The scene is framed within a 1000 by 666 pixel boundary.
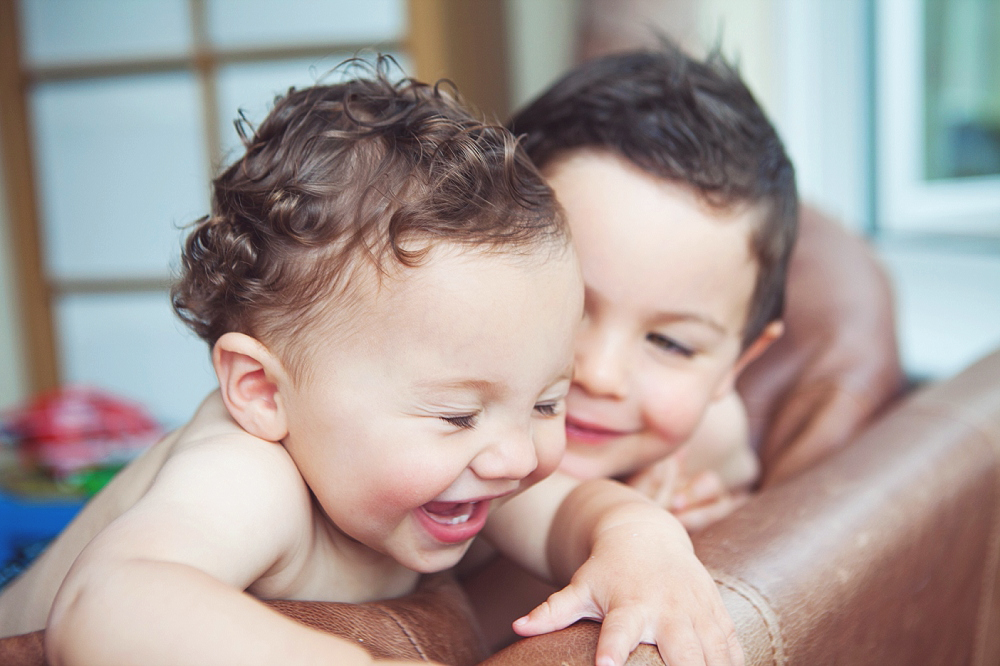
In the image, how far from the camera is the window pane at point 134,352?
123 inches

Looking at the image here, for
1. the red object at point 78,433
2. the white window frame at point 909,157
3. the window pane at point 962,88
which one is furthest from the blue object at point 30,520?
the window pane at point 962,88

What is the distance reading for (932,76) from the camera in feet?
7.58

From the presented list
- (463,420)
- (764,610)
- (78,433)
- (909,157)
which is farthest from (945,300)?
(78,433)

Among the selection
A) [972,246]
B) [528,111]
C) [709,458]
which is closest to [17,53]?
[528,111]

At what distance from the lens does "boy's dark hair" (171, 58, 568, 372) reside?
2.16 ft

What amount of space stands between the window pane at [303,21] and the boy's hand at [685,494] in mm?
1971

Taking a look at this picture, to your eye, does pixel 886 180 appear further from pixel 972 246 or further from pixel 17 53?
pixel 17 53

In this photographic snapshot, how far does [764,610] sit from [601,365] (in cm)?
32

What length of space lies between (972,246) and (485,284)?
2.05 metres

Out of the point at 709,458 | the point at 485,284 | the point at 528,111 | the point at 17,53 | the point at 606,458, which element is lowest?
the point at 709,458

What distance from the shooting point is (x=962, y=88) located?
2.27 metres

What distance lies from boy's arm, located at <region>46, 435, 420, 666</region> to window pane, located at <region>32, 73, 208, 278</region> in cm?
262

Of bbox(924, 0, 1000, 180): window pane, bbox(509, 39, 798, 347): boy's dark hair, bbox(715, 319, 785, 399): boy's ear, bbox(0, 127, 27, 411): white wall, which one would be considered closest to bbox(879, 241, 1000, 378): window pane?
bbox(924, 0, 1000, 180): window pane

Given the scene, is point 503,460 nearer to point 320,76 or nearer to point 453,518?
point 453,518
